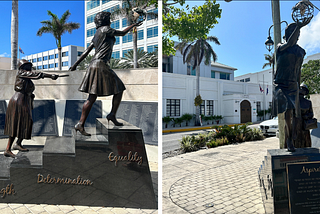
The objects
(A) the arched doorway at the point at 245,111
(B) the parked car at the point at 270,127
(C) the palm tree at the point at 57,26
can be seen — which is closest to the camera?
(B) the parked car at the point at 270,127

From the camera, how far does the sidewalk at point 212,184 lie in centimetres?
423

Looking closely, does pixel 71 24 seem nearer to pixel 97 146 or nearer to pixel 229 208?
pixel 97 146

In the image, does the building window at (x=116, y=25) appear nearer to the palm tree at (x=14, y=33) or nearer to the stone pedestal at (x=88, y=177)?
the palm tree at (x=14, y=33)

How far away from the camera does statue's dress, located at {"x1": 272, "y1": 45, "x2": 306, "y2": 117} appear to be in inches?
165

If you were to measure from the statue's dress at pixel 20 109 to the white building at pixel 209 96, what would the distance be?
1913cm

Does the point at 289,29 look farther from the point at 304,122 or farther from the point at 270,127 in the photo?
the point at 270,127

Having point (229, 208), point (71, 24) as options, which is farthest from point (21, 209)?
point (71, 24)

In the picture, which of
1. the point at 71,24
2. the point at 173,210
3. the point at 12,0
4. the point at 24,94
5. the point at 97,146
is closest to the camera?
the point at 173,210

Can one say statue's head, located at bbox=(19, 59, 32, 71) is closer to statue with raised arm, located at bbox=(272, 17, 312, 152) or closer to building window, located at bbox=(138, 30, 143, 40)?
statue with raised arm, located at bbox=(272, 17, 312, 152)

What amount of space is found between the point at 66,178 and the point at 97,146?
872mm

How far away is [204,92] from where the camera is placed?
90.8ft

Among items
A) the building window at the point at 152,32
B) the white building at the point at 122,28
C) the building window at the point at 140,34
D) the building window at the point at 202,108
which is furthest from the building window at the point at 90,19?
the building window at the point at 202,108

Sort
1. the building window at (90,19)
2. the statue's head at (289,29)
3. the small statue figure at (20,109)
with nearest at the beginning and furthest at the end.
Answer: the statue's head at (289,29), the small statue figure at (20,109), the building window at (90,19)

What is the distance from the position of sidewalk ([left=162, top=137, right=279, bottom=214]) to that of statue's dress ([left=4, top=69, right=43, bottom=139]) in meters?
3.42
